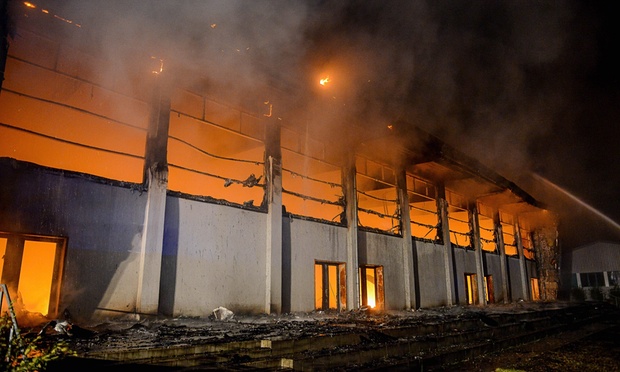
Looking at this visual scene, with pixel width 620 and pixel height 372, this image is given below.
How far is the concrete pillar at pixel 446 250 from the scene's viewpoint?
15.1m

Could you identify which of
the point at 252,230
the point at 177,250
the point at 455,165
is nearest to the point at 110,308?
the point at 177,250

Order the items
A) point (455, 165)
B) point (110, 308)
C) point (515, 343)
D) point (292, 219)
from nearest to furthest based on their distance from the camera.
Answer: point (110, 308) → point (515, 343) → point (292, 219) → point (455, 165)

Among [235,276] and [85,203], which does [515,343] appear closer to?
[235,276]

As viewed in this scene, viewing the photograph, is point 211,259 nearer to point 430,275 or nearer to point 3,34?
point 3,34

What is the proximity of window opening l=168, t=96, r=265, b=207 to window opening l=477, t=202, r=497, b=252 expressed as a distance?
1334cm

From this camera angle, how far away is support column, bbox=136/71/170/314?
23.1 ft

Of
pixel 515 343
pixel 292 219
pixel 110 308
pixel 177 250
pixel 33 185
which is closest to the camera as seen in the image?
pixel 33 185

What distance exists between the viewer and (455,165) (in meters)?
13.8

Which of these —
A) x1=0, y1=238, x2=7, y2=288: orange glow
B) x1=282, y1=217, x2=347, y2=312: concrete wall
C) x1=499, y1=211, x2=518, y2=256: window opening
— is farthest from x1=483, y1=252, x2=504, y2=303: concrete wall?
x1=0, y1=238, x2=7, y2=288: orange glow

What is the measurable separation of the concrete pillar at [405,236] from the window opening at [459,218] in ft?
12.9

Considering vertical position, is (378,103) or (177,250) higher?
(378,103)

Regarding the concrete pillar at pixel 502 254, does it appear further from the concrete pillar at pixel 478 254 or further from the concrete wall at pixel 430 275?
the concrete wall at pixel 430 275

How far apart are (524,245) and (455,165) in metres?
12.5

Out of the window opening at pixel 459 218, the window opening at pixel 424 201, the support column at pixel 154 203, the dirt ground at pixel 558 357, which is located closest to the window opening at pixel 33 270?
the support column at pixel 154 203
